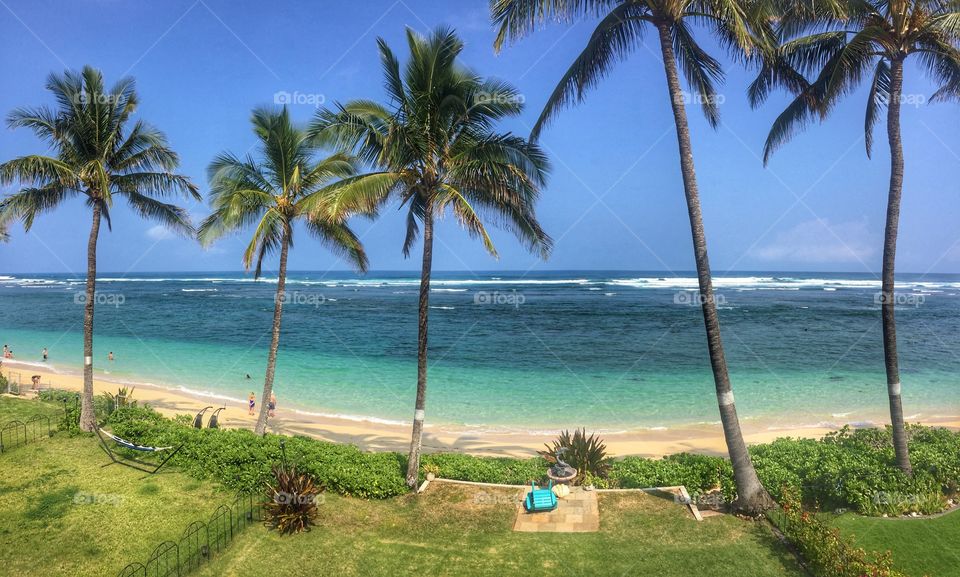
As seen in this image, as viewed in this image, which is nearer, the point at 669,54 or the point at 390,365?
the point at 669,54

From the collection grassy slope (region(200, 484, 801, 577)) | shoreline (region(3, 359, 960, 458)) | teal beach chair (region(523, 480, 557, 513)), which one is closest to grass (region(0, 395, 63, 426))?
shoreline (region(3, 359, 960, 458))

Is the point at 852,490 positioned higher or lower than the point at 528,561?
higher

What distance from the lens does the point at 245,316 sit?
6475 centimetres

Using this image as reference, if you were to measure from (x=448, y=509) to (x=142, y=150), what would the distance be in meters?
13.0

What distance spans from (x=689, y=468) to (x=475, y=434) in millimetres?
10014

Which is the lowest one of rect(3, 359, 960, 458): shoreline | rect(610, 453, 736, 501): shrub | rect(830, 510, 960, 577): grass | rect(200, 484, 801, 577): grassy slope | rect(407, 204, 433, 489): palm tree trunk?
rect(3, 359, 960, 458): shoreline

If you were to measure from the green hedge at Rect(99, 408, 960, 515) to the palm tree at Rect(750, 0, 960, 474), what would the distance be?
103 centimetres

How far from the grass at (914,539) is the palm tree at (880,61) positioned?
207 centimetres

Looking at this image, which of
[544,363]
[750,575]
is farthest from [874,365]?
[750,575]

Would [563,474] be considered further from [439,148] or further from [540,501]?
[439,148]

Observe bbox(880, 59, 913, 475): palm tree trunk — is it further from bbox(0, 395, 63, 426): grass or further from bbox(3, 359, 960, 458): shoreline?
bbox(0, 395, 63, 426): grass

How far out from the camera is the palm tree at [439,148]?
10.5 m

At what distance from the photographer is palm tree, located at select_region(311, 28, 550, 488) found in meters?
10.5

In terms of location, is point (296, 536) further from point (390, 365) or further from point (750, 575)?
point (390, 365)
